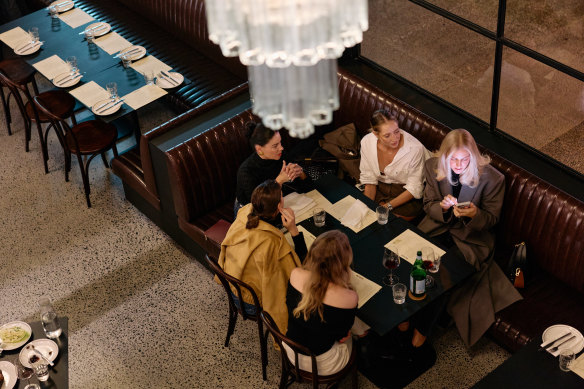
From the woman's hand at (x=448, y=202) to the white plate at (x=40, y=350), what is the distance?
2.62 m

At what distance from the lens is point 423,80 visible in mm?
7059

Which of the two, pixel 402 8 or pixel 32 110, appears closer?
pixel 32 110

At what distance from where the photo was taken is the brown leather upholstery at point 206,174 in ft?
18.1

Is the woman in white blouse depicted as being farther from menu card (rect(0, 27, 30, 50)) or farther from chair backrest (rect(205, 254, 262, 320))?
menu card (rect(0, 27, 30, 50))

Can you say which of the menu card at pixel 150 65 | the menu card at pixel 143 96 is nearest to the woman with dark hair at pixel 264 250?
the menu card at pixel 143 96

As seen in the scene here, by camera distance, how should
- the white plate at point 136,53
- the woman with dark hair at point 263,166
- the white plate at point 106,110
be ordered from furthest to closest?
the white plate at point 136,53
the white plate at point 106,110
the woman with dark hair at point 263,166

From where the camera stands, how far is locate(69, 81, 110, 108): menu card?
20.4ft

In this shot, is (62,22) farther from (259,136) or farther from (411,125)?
(411,125)

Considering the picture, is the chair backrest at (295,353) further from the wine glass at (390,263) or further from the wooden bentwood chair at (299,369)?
the wine glass at (390,263)

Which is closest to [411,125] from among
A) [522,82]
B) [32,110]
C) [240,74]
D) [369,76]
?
[369,76]

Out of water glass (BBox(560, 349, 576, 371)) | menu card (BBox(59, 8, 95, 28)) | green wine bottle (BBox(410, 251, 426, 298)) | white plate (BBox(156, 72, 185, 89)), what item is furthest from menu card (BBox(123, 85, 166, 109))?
water glass (BBox(560, 349, 576, 371))

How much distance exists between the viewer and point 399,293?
4438mm

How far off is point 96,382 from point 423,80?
13.2ft

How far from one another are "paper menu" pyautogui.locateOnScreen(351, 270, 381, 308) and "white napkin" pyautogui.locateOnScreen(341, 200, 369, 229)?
443 millimetres
